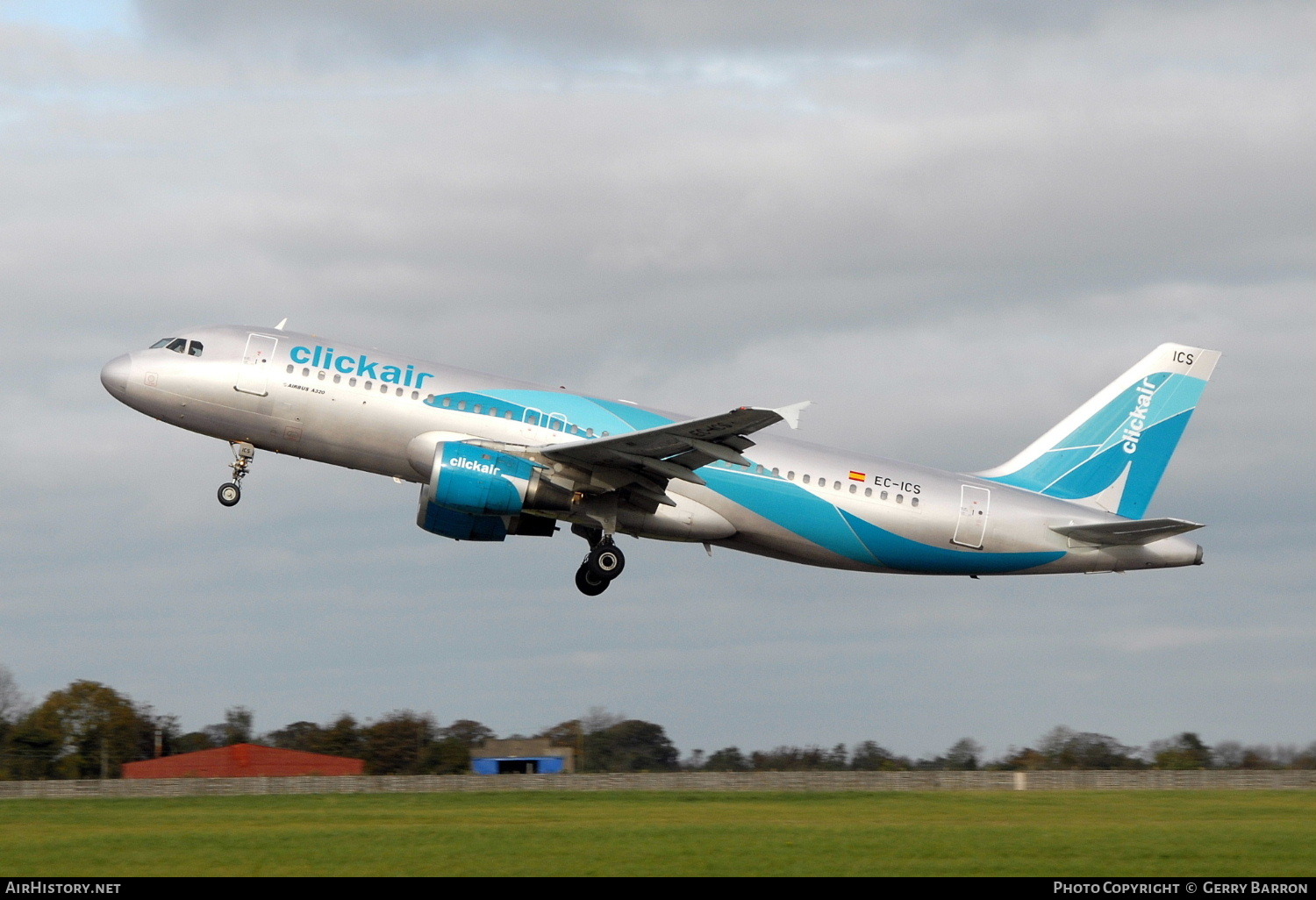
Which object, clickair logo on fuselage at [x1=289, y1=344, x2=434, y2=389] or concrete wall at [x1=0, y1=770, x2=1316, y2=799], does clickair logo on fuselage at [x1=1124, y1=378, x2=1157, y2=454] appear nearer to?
concrete wall at [x1=0, y1=770, x2=1316, y2=799]

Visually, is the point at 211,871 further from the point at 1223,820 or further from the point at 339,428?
the point at 1223,820

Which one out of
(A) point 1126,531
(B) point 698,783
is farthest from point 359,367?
(A) point 1126,531

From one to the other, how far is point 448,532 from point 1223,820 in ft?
67.3

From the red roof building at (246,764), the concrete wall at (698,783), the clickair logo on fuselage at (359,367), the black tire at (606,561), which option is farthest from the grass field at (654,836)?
the red roof building at (246,764)

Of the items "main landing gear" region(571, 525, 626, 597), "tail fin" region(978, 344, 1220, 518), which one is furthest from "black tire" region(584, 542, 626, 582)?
"tail fin" region(978, 344, 1220, 518)

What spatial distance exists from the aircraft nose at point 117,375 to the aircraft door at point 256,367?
3223mm

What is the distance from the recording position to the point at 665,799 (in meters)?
32.1

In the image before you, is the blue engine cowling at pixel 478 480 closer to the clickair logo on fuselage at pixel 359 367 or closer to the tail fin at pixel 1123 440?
the clickair logo on fuselage at pixel 359 367

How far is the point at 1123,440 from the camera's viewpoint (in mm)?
41719

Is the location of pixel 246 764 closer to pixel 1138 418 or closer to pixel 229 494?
pixel 229 494

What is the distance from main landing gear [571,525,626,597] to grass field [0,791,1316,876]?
6826 millimetres

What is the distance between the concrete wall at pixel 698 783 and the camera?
3647 cm

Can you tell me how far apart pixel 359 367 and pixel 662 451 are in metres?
7.91

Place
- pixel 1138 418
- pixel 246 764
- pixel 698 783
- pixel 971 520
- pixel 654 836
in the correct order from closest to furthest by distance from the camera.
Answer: pixel 654 836 → pixel 698 783 → pixel 971 520 → pixel 1138 418 → pixel 246 764
